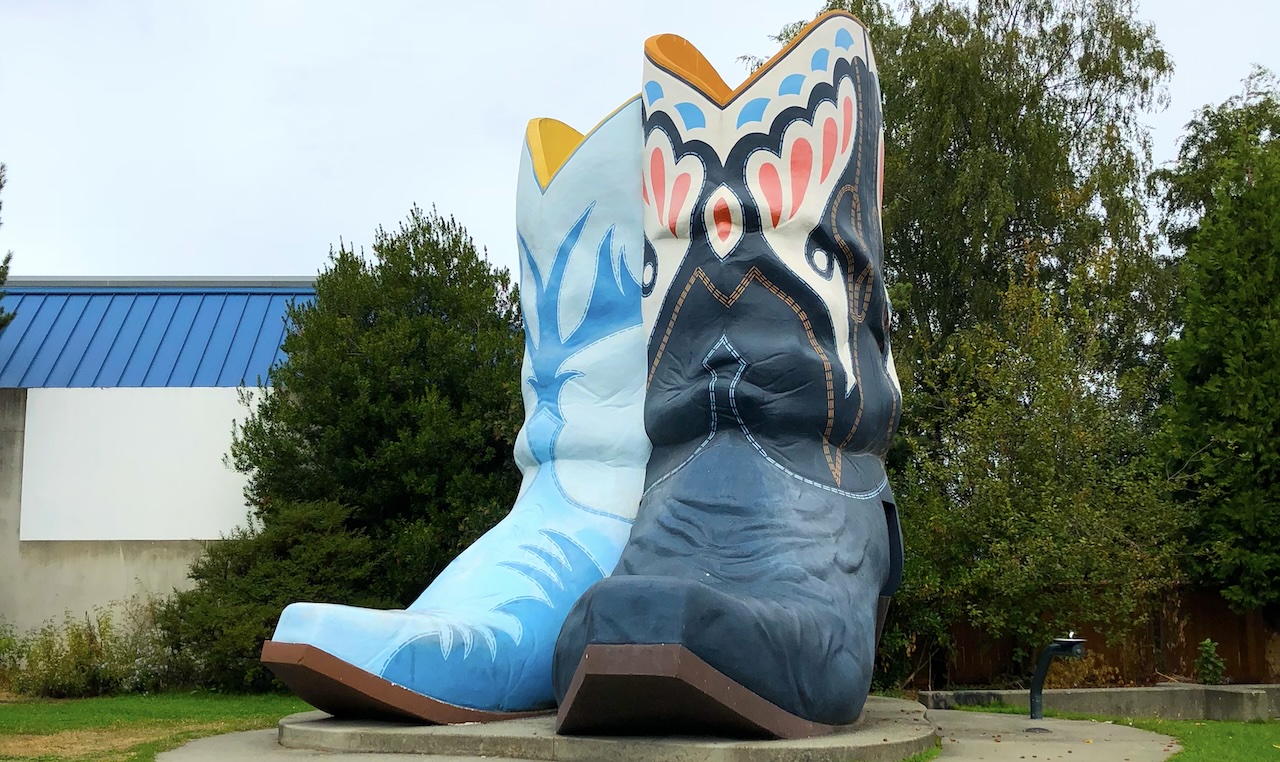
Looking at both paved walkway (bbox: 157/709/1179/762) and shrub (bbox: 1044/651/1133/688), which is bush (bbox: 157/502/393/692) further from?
shrub (bbox: 1044/651/1133/688)

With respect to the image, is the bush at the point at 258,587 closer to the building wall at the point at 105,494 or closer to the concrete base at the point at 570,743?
the building wall at the point at 105,494

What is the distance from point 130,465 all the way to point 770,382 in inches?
362

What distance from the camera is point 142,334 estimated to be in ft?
44.8

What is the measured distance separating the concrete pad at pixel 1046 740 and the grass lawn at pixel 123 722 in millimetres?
3147

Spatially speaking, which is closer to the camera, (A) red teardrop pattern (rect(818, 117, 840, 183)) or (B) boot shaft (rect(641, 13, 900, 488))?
(B) boot shaft (rect(641, 13, 900, 488))

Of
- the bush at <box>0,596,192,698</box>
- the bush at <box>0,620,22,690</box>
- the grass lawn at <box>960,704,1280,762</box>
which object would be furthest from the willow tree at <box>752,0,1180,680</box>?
the bush at <box>0,620,22,690</box>

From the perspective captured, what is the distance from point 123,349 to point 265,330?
5.01ft

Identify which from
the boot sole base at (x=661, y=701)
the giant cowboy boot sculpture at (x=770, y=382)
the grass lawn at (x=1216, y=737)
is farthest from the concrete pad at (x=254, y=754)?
the grass lawn at (x=1216, y=737)

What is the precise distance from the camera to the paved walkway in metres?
4.32

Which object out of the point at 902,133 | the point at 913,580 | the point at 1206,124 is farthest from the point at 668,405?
the point at 1206,124

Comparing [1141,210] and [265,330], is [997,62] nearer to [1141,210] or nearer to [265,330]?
[1141,210]

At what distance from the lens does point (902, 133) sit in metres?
14.6

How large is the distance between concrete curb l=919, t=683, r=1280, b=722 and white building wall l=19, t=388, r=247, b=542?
7422 mm

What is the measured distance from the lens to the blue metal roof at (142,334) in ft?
42.3
